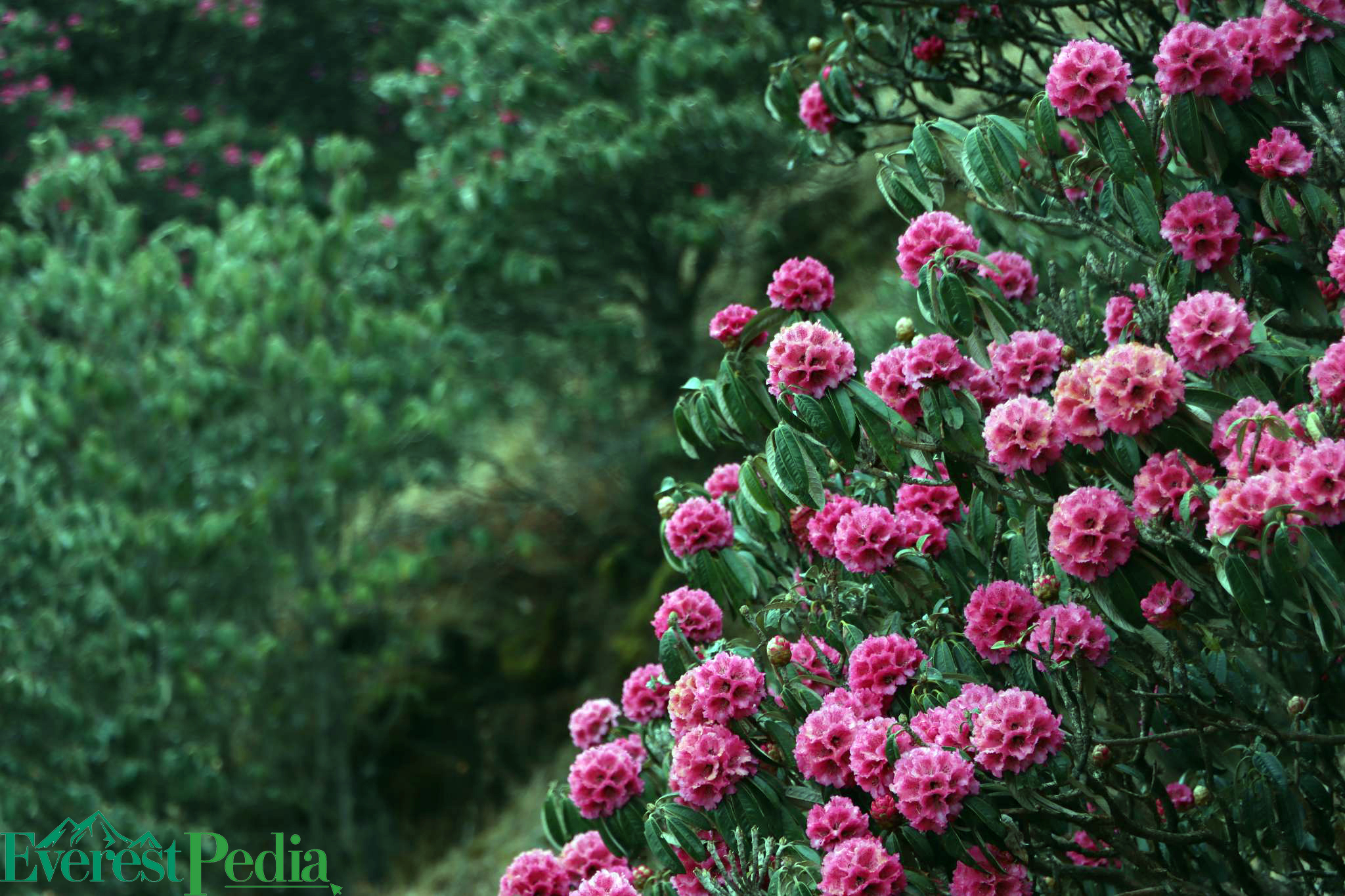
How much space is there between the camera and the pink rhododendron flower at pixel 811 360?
164 centimetres

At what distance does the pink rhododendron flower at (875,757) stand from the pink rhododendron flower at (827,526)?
347 millimetres

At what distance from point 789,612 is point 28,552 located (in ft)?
11.3

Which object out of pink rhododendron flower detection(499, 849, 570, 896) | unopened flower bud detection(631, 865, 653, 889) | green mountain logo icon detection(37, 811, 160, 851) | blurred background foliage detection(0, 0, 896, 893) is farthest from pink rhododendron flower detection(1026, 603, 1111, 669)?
green mountain logo icon detection(37, 811, 160, 851)

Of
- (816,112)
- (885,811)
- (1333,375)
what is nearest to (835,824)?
(885,811)

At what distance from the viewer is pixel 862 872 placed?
58.5 inches

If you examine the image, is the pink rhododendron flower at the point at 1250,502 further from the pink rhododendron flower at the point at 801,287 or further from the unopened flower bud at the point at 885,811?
the pink rhododendron flower at the point at 801,287

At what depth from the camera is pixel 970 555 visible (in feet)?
6.05

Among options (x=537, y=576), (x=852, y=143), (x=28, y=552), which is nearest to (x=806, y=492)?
(x=852, y=143)

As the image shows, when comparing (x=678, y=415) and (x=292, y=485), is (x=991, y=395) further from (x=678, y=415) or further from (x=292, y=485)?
(x=292, y=485)

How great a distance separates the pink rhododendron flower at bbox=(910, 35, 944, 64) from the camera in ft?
8.56

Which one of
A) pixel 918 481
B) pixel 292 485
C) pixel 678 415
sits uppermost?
pixel 292 485

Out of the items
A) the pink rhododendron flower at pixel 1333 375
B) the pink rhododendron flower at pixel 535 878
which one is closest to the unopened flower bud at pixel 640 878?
the pink rhododendron flower at pixel 535 878

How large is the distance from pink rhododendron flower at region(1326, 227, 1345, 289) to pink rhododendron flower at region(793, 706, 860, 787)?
883 mm

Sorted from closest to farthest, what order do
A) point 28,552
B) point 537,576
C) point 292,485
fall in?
point 28,552 < point 292,485 < point 537,576
